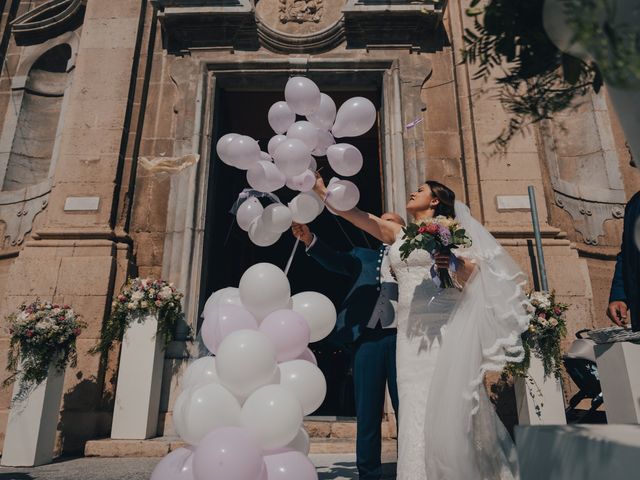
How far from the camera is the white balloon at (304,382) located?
2691 mm

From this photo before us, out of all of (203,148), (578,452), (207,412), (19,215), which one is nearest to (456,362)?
(578,452)

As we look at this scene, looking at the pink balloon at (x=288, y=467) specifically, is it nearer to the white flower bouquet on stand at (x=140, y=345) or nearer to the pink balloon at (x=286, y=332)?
the pink balloon at (x=286, y=332)

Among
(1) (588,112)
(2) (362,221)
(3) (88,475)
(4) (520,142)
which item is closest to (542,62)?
(2) (362,221)

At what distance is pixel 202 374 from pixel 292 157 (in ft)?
5.02

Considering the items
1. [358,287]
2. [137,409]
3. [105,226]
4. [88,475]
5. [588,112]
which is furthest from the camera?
[588,112]

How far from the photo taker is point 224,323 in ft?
9.41

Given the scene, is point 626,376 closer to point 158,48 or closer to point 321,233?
point 158,48

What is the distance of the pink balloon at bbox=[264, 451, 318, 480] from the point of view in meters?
2.37

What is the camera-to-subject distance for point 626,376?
9.74 ft

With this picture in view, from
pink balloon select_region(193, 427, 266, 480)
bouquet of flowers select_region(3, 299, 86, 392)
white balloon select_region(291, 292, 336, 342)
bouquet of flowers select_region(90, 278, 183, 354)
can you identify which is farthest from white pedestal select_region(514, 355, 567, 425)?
bouquet of flowers select_region(3, 299, 86, 392)

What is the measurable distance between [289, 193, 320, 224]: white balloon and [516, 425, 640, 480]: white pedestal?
81.4 inches

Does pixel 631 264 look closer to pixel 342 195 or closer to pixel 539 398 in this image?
pixel 342 195

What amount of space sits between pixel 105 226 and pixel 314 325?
13.9 ft

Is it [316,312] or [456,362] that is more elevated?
[316,312]
